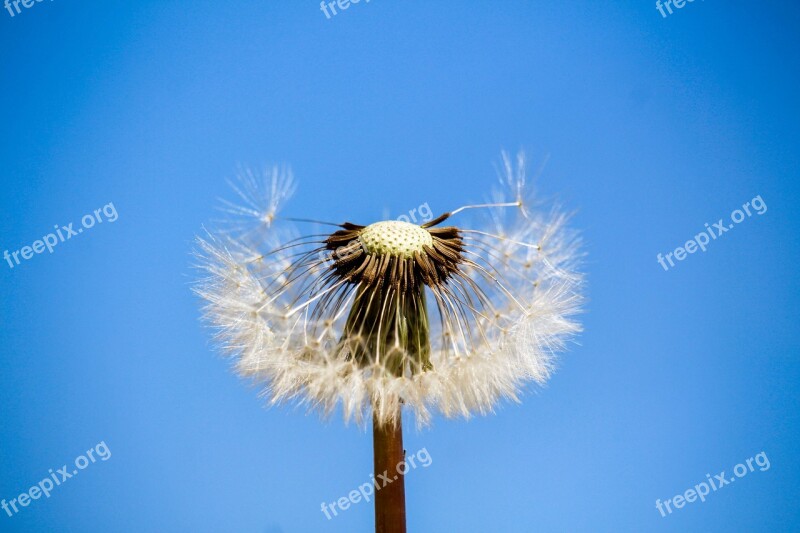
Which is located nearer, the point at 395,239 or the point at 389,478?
the point at 389,478

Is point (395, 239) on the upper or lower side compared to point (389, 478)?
upper

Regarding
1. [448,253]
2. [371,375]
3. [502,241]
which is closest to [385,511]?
[371,375]

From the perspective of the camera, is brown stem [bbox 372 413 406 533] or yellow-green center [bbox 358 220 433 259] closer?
brown stem [bbox 372 413 406 533]

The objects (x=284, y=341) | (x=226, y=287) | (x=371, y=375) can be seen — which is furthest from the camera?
(x=226, y=287)

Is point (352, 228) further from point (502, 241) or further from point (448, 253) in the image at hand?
point (502, 241)
